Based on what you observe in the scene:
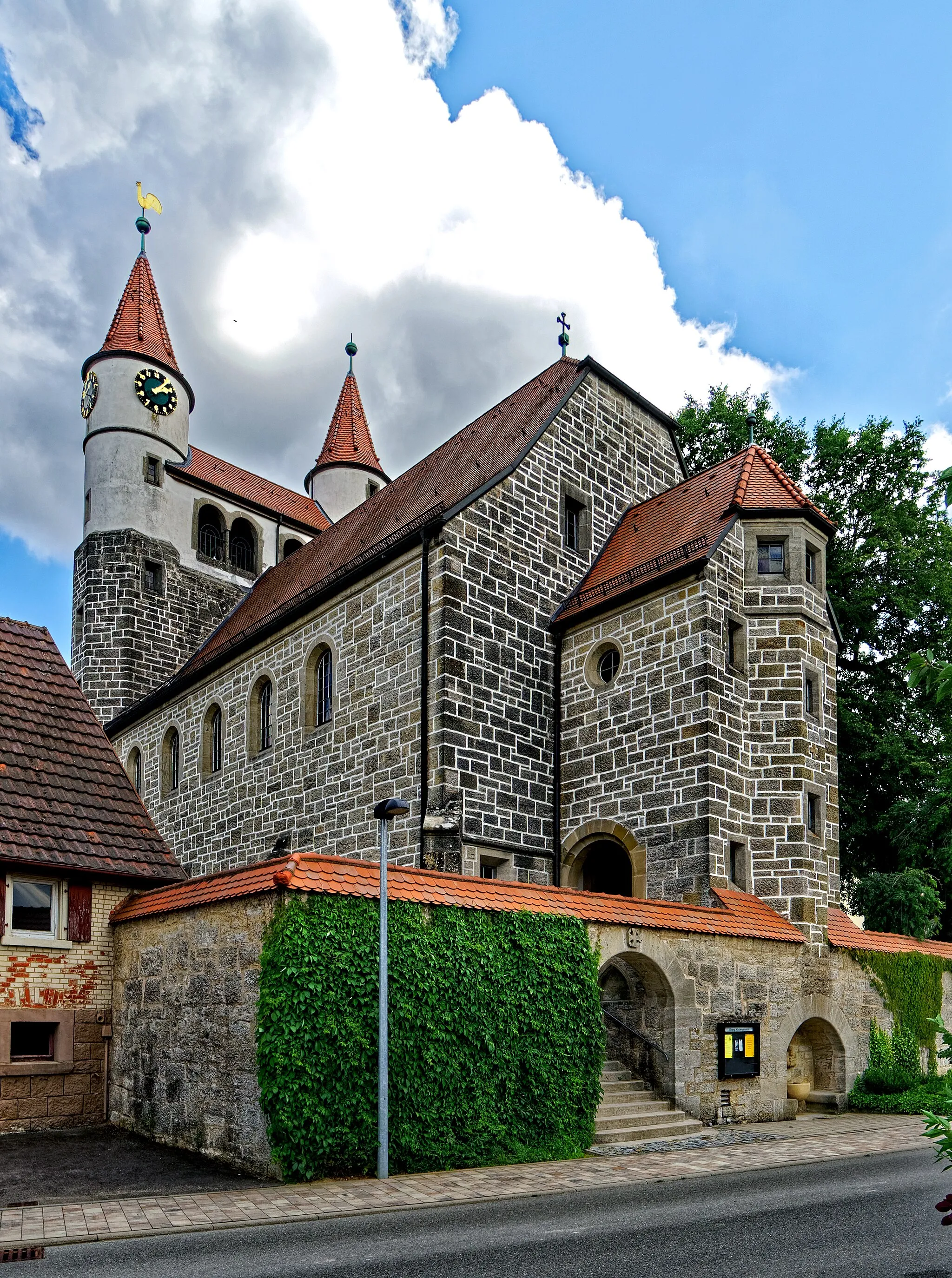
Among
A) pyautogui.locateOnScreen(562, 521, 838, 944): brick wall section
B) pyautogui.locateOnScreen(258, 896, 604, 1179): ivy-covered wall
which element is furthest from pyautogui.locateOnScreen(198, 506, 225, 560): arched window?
pyautogui.locateOnScreen(258, 896, 604, 1179): ivy-covered wall

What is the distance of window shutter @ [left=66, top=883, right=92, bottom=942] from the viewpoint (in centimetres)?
1388

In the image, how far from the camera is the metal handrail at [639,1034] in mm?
14258

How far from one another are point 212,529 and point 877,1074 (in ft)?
80.5

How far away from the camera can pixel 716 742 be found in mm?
16859

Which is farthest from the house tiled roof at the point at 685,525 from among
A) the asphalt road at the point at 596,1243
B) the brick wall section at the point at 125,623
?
the brick wall section at the point at 125,623

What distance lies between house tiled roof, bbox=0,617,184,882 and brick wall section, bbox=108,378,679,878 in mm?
4539

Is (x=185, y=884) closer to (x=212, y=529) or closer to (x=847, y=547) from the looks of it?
(x=847, y=547)

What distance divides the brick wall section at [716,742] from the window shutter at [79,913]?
7993 mm

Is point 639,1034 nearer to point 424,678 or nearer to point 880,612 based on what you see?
point 424,678

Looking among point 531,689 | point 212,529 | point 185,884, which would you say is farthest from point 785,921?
point 212,529

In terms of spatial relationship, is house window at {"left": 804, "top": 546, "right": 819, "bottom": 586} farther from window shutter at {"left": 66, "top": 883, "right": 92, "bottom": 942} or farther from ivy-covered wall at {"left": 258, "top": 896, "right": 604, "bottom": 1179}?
window shutter at {"left": 66, "top": 883, "right": 92, "bottom": 942}

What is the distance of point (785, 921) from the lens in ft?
54.5

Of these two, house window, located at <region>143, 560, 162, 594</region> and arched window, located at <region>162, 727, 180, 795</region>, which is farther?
house window, located at <region>143, 560, 162, 594</region>

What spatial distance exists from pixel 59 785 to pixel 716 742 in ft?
30.4
